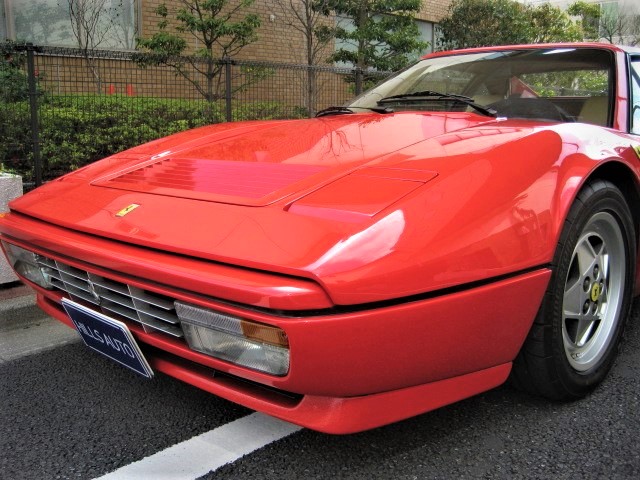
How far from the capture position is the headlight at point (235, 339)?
146 centimetres

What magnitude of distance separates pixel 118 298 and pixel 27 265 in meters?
0.66

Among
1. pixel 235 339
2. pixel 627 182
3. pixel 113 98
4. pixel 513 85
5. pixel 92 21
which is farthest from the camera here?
pixel 92 21

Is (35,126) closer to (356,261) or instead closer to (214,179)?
(214,179)

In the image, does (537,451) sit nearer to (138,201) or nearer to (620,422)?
(620,422)

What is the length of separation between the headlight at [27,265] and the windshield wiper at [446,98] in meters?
1.76

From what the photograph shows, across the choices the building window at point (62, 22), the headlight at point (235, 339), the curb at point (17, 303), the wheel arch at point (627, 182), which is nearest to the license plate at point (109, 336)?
the headlight at point (235, 339)

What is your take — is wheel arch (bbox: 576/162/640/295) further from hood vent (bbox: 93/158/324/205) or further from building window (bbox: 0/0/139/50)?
building window (bbox: 0/0/139/50)

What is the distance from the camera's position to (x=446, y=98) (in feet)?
8.85

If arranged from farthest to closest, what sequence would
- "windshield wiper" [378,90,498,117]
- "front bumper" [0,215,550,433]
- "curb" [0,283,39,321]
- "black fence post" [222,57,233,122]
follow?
"black fence post" [222,57,233,122]
"curb" [0,283,39,321]
"windshield wiper" [378,90,498,117]
"front bumper" [0,215,550,433]

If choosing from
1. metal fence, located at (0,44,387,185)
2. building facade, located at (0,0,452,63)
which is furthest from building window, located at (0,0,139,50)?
metal fence, located at (0,44,387,185)

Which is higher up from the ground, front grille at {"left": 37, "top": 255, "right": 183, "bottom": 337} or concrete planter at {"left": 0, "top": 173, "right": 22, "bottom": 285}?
concrete planter at {"left": 0, "top": 173, "right": 22, "bottom": 285}

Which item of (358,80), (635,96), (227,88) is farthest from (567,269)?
(358,80)

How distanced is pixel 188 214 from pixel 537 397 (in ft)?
4.41

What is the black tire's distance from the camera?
1848 millimetres
